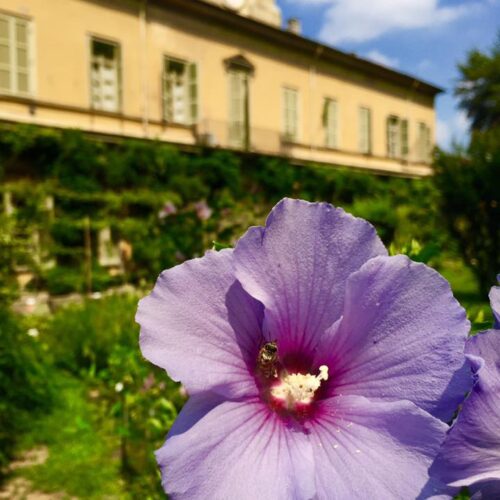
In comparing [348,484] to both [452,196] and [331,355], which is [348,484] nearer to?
[331,355]

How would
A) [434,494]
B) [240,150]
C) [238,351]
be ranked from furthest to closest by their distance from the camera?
[240,150]
[238,351]
[434,494]

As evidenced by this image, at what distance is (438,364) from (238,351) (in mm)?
179

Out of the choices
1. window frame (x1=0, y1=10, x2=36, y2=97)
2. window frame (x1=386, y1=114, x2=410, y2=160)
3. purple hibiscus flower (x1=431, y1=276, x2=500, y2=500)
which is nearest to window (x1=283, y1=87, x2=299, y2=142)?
window frame (x1=386, y1=114, x2=410, y2=160)

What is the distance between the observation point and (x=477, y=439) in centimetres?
41

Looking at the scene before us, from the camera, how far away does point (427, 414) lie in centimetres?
43

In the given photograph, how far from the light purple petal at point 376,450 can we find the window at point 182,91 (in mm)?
13881

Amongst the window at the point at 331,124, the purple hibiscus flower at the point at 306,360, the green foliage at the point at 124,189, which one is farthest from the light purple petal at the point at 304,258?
the window at the point at 331,124

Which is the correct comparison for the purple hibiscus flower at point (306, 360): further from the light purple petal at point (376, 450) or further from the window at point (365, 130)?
the window at point (365, 130)

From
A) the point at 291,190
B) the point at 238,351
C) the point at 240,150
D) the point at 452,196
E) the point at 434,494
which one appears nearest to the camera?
the point at 434,494

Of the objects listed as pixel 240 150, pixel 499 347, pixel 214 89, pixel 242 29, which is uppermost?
pixel 242 29

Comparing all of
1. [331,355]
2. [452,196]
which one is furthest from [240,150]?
[331,355]

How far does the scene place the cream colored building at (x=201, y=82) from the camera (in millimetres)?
11391

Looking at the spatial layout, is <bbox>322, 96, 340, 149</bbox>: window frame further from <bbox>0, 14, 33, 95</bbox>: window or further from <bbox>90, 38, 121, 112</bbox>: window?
<bbox>0, 14, 33, 95</bbox>: window

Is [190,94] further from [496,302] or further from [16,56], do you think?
[496,302]
